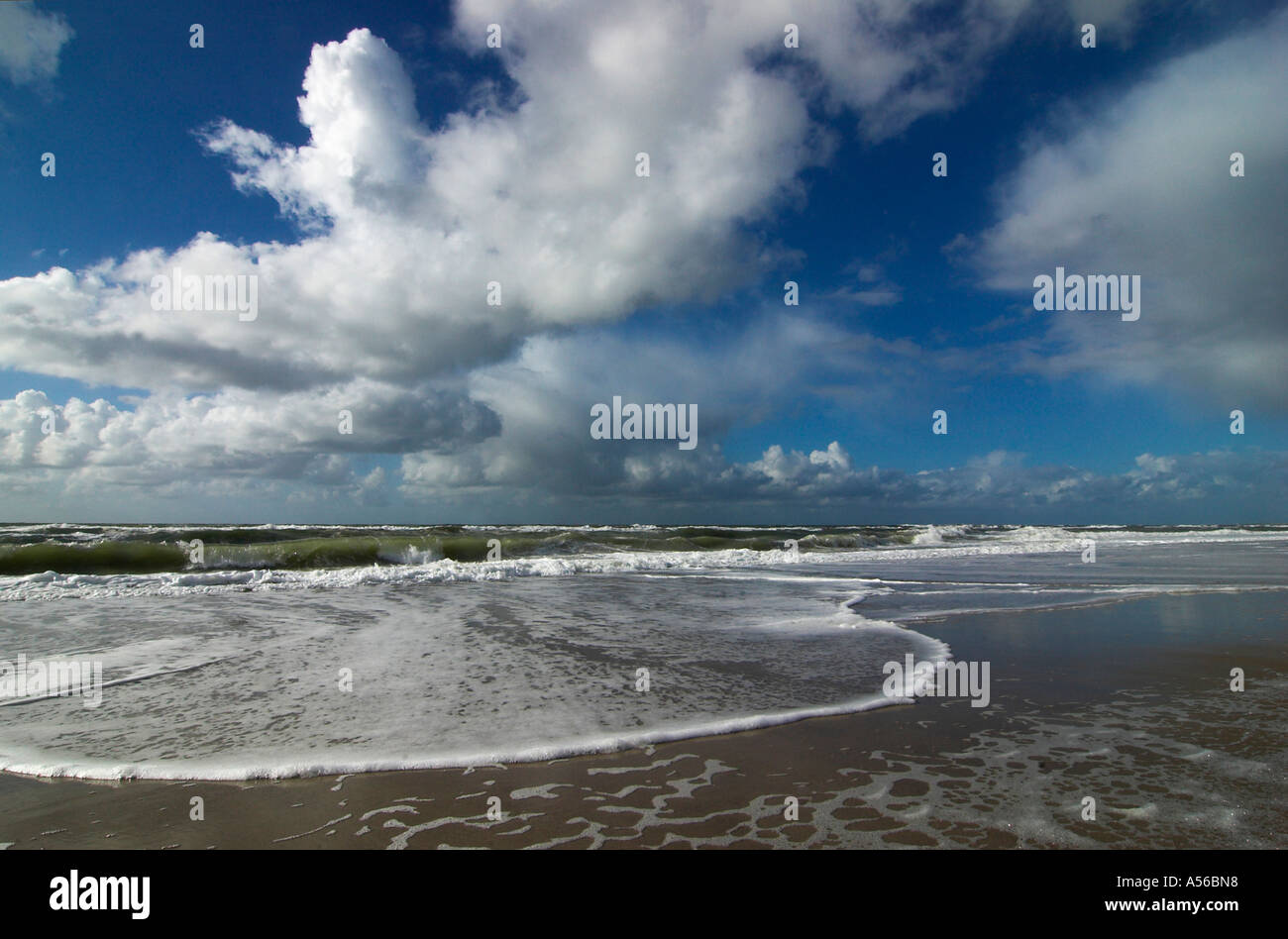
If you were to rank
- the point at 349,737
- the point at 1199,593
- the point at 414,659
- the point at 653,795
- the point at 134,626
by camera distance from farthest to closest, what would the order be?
1. the point at 1199,593
2. the point at 134,626
3. the point at 414,659
4. the point at 349,737
5. the point at 653,795

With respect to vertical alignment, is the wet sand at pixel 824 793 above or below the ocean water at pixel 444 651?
above

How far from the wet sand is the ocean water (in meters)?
0.45

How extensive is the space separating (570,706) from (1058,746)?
4507 millimetres

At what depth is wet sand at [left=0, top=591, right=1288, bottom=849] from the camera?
390 cm

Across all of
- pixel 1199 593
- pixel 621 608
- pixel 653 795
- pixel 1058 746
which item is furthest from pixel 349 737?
pixel 1199 593

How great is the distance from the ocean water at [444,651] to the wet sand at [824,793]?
0.45 meters

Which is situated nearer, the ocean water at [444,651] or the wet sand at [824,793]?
the wet sand at [824,793]

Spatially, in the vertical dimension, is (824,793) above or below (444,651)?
above

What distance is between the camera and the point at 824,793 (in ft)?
14.8

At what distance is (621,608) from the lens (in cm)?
1417

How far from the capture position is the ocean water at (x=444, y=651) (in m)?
5.73

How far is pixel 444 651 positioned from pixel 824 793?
680 cm

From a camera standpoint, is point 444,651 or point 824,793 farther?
point 444,651
